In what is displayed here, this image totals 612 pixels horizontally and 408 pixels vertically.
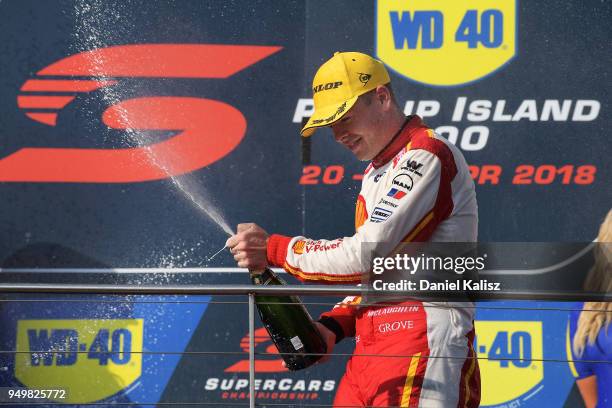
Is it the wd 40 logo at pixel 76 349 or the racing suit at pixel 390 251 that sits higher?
the racing suit at pixel 390 251

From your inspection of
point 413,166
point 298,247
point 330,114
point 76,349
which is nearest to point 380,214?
point 413,166

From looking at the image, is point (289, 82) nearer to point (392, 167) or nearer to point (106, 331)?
point (106, 331)

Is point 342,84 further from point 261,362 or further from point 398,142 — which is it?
point 261,362

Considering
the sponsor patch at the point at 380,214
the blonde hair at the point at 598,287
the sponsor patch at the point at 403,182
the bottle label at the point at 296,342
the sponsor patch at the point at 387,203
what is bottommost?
the blonde hair at the point at 598,287

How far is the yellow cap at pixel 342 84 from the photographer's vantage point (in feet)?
9.04

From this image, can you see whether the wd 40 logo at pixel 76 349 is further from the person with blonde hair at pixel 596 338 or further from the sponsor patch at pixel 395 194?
the sponsor patch at pixel 395 194

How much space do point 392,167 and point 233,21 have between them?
2033mm

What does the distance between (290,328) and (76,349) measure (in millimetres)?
1907

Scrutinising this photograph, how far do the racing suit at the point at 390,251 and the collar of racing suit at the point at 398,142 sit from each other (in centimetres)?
4

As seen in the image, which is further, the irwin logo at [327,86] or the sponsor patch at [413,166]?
the irwin logo at [327,86]

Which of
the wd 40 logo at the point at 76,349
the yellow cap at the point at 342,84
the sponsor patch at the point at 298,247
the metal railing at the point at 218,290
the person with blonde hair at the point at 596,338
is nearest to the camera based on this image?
the metal railing at the point at 218,290

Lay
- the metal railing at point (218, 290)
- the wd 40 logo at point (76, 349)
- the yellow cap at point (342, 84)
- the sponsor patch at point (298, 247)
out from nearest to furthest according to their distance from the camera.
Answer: the metal railing at point (218, 290) → the sponsor patch at point (298, 247) → the yellow cap at point (342, 84) → the wd 40 logo at point (76, 349)

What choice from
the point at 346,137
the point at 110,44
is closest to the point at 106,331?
the point at 110,44

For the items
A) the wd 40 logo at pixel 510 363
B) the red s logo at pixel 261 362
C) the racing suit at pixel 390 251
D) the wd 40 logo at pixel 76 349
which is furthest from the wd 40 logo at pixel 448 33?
the racing suit at pixel 390 251
